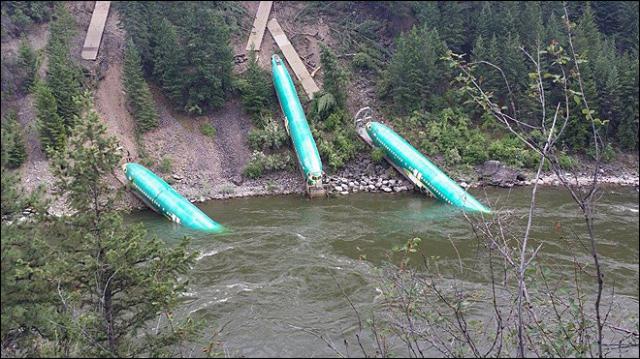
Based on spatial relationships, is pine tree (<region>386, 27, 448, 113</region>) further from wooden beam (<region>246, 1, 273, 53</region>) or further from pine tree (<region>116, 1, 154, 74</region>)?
pine tree (<region>116, 1, 154, 74</region>)

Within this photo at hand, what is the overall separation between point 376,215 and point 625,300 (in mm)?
12736

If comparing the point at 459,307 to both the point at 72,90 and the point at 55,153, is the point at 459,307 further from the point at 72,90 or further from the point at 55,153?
the point at 72,90

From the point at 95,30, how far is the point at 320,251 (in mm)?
24857

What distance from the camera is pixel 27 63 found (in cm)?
3472

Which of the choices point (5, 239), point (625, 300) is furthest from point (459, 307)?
point (625, 300)

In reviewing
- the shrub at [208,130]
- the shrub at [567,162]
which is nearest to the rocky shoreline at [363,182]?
the shrub at [208,130]

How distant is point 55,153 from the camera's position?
11883mm

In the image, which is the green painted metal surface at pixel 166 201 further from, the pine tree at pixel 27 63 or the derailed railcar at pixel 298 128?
the pine tree at pixel 27 63

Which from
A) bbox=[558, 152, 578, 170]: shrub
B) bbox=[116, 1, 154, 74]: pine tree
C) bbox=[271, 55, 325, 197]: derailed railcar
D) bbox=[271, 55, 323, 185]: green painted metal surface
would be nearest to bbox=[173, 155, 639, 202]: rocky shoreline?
bbox=[271, 55, 325, 197]: derailed railcar

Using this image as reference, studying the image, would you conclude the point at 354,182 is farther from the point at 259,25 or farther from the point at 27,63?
the point at 27,63

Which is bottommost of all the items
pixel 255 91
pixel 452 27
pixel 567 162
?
pixel 255 91

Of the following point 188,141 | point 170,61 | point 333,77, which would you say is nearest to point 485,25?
point 333,77

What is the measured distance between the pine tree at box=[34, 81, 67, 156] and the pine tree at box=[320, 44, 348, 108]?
16.2m

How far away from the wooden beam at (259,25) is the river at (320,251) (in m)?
14.2
